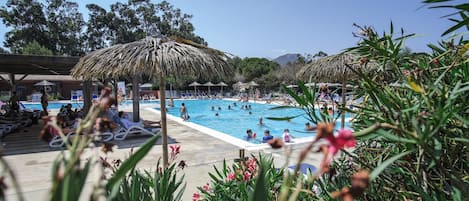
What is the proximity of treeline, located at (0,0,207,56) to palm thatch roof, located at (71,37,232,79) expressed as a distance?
42.0 metres

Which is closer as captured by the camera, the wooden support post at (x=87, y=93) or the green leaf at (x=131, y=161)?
the green leaf at (x=131, y=161)

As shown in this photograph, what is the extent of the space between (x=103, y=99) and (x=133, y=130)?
31.8 feet

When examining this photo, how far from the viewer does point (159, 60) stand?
509 centimetres

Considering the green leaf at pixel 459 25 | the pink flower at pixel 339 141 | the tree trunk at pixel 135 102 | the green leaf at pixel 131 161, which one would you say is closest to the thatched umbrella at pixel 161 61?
the green leaf at pixel 459 25

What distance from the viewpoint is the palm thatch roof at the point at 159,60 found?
5156 mm

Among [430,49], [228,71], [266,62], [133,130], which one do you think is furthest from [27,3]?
[430,49]

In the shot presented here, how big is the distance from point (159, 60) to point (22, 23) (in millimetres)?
52275

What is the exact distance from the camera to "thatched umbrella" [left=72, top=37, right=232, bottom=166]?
5117 millimetres

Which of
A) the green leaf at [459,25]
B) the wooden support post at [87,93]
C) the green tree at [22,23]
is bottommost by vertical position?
the wooden support post at [87,93]

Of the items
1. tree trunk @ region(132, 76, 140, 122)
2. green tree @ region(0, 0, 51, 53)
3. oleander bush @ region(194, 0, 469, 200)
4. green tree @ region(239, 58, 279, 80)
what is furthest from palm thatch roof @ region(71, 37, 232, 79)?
green tree @ region(0, 0, 51, 53)

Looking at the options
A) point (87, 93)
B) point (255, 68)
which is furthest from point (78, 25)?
point (87, 93)

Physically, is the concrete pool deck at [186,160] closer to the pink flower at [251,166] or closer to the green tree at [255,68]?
the pink flower at [251,166]

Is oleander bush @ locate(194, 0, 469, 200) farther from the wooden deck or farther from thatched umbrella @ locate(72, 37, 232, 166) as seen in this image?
the wooden deck

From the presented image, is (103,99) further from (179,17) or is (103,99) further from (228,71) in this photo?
(179,17)
